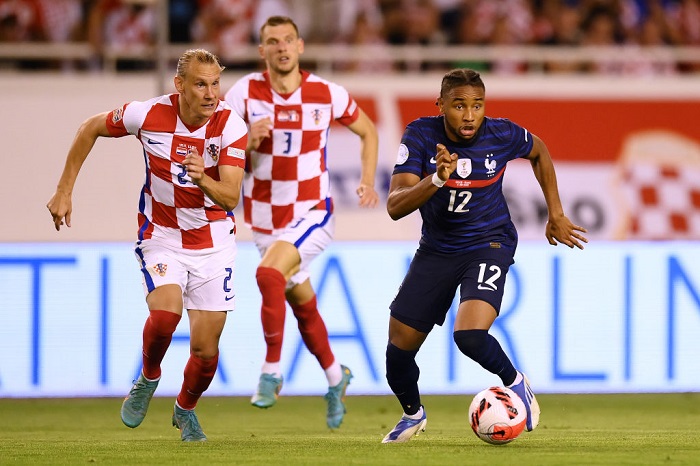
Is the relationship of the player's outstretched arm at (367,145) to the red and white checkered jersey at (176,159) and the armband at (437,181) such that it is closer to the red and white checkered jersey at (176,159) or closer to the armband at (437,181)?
the red and white checkered jersey at (176,159)

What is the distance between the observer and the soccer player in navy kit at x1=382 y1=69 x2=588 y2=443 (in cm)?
680

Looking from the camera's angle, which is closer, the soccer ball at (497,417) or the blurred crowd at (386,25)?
the soccer ball at (497,417)

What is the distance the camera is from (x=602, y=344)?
1022 cm

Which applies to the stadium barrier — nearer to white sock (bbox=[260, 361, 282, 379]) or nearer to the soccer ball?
white sock (bbox=[260, 361, 282, 379])

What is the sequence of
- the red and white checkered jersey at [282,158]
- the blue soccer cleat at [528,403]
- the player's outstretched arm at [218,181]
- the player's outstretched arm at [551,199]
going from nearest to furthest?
the player's outstretched arm at [218,181] < the blue soccer cleat at [528,403] < the player's outstretched arm at [551,199] < the red and white checkered jersey at [282,158]

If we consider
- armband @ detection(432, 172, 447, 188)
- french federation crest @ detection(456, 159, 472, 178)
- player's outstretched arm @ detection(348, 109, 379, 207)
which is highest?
player's outstretched arm @ detection(348, 109, 379, 207)

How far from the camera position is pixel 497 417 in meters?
6.71

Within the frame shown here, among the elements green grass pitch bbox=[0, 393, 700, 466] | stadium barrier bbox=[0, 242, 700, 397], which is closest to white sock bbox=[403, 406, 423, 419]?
green grass pitch bbox=[0, 393, 700, 466]

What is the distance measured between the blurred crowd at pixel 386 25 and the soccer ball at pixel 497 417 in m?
8.41

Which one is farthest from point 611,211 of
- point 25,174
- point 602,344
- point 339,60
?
point 25,174

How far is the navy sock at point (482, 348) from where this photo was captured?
6738 millimetres

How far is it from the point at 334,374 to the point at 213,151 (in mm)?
2196

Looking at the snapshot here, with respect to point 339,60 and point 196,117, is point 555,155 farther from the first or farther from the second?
point 196,117

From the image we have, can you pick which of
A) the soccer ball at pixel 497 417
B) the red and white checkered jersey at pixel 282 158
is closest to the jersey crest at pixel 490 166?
the soccer ball at pixel 497 417
